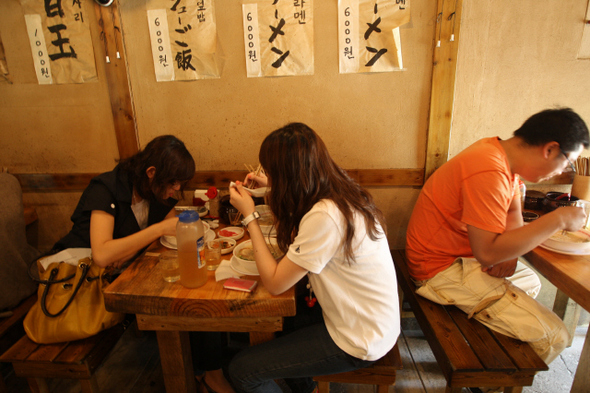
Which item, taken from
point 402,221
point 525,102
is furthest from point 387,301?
point 525,102

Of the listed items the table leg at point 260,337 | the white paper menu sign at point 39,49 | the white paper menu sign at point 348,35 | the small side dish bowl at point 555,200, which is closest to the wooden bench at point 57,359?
the table leg at point 260,337

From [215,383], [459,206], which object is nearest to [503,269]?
[459,206]

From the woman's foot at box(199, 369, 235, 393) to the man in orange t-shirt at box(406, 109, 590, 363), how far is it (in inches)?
50.3

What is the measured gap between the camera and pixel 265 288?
130cm

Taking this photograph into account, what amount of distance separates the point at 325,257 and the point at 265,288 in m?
0.31

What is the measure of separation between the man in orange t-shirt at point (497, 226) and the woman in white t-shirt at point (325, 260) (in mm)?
517

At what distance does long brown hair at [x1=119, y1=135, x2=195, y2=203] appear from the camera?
168 centimetres

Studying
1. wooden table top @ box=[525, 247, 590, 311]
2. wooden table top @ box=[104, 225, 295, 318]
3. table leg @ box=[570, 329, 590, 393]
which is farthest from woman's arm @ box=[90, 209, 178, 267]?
table leg @ box=[570, 329, 590, 393]

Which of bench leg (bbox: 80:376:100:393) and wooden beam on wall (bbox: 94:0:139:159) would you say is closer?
bench leg (bbox: 80:376:100:393)

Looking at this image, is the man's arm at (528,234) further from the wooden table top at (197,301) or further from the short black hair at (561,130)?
the wooden table top at (197,301)

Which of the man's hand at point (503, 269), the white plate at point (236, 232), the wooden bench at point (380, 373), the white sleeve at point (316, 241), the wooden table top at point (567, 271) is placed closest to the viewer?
the white sleeve at point (316, 241)

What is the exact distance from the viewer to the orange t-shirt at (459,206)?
4.87 feet

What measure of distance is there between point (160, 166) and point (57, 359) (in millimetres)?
1037

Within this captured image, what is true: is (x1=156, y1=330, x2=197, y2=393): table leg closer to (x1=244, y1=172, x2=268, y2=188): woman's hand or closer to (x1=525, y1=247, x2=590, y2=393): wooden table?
(x1=244, y1=172, x2=268, y2=188): woman's hand
